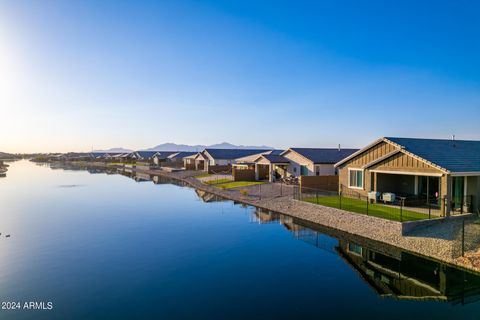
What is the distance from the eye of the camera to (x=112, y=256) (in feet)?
57.1

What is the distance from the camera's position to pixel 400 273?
14.8 metres

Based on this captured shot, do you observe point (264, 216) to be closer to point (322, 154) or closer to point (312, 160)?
point (312, 160)

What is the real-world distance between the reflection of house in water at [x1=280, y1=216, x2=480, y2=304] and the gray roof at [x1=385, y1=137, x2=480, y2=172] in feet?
23.5

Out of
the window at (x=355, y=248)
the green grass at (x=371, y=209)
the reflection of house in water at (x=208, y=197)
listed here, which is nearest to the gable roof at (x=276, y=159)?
the reflection of house in water at (x=208, y=197)

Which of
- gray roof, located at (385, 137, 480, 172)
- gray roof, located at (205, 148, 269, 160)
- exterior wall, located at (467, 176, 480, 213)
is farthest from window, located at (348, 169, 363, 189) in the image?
gray roof, located at (205, 148, 269, 160)

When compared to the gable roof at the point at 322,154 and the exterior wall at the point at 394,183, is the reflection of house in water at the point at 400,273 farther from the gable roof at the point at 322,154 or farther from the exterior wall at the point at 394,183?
the gable roof at the point at 322,154

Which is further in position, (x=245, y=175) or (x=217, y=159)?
(x=217, y=159)

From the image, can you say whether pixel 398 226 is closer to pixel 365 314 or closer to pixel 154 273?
pixel 365 314

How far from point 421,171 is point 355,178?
7.44 m

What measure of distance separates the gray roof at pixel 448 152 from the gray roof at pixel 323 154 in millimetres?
13730

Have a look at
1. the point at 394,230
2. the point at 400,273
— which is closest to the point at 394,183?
the point at 394,230

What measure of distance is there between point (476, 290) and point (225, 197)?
28268mm

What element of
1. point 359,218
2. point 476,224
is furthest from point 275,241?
point 476,224

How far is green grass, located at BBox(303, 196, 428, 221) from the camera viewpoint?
20.0m
